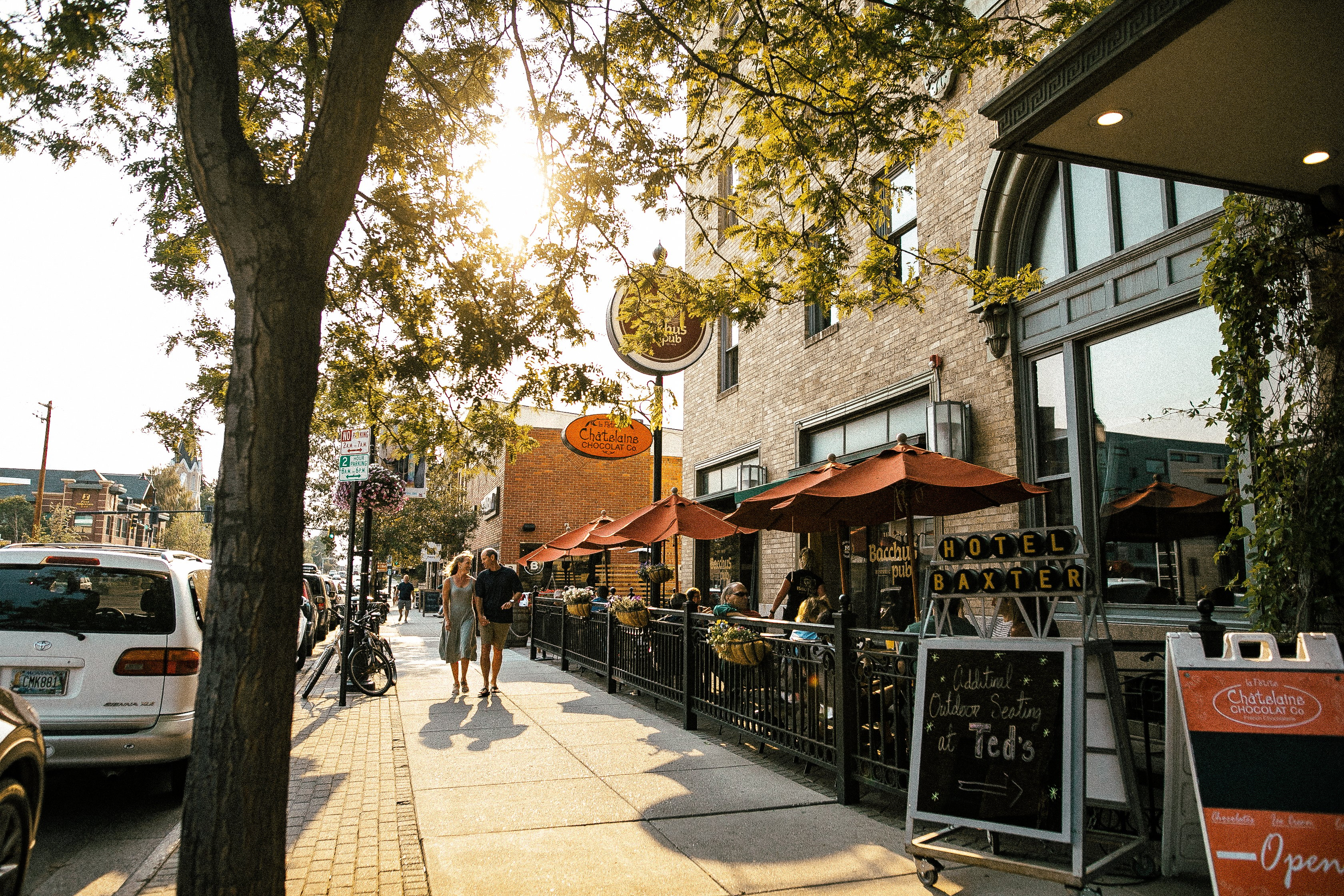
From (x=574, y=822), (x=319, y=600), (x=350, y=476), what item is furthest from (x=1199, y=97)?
(x=319, y=600)

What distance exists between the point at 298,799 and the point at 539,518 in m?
26.8

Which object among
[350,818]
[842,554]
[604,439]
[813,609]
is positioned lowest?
[350,818]

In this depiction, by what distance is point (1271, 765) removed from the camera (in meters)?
3.73

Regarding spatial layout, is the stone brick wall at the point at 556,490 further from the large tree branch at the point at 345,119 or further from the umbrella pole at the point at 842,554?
the large tree branch at the point at 345,119

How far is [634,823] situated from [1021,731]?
248cm

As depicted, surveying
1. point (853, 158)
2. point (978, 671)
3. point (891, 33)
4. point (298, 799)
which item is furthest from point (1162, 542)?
point (298, 799)

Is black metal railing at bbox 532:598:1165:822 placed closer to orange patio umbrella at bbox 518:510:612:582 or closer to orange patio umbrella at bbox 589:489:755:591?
orange patio umbrella at bbox 589:489:755:591

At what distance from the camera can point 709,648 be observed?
27.6 feet

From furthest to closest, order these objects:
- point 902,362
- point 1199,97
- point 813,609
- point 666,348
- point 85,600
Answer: point 666,348 → point 902,362 → point 813,609 → point 85,600 → point 1199,97

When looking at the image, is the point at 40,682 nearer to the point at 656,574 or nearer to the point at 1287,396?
the point at 1287,396

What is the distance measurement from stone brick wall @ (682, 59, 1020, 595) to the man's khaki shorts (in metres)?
4.93

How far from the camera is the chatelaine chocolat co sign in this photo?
624 inches

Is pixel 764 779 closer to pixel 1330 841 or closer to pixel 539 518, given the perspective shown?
pixel 1330 841

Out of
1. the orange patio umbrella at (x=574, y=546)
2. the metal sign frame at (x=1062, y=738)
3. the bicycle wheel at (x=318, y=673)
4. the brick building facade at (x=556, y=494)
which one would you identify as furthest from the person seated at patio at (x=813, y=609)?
the brick building facade at (x=556, y=494)
